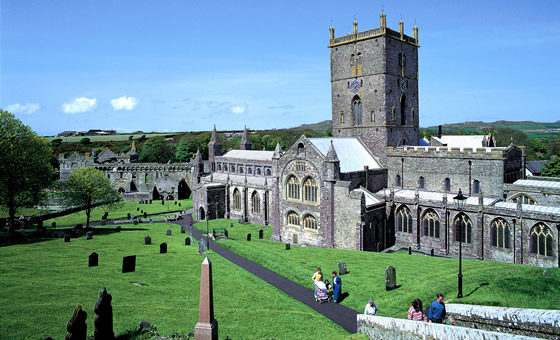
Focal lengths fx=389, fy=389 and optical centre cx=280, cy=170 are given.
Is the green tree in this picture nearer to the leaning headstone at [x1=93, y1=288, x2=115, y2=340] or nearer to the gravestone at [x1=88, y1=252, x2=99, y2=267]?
the gravestone at [x1=88, y1=252, x2=99, y2=267]

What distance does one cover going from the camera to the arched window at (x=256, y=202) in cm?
5509

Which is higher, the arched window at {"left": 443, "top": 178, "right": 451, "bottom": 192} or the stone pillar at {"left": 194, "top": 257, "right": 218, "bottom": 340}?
the arched window at {"left": 443, "top": 178, "right": 451, "bottom": 192}

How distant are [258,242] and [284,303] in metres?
18.2

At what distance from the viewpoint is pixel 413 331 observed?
592 inches

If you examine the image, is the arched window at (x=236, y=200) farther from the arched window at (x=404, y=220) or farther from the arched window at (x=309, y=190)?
the arched window at (x=404, y=220)

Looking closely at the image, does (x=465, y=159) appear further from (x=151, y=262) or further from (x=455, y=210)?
(x=151, y=262)

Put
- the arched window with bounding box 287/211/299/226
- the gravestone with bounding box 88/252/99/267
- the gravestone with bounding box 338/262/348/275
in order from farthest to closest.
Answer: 1. the arched window with bounding box 287/211/299/226
2. the gravestone with bounding box 338/262/348/275
3. the gravestone with bounding box 88/252/99/267

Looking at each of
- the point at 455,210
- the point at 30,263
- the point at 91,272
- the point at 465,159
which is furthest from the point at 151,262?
the point at 465,159

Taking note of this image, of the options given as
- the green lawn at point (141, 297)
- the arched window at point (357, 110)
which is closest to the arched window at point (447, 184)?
the arched window at point (357, 110)

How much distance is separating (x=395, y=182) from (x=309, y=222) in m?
11.1

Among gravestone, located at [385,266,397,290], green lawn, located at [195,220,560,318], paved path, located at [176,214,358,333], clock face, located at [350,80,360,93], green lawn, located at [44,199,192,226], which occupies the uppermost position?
clock face, located at [350,80,360,93]

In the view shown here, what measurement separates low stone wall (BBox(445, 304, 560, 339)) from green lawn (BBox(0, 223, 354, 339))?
219 inches

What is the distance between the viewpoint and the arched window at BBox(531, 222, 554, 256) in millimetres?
30094

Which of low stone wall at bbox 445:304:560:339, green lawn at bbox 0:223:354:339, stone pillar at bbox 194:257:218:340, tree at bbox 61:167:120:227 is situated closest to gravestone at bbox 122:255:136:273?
green lawn at bbox 0:223:354:339
